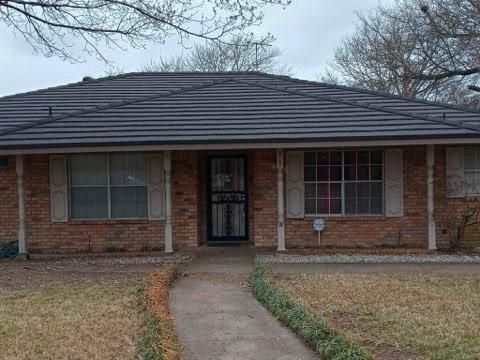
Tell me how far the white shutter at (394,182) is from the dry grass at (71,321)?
6236mm

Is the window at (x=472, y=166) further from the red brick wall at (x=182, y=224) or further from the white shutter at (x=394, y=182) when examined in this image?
the white shutter at (x=394, y=182)

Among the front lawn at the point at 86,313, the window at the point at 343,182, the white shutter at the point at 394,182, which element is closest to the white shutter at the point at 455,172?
the white shutter at the point at 394,182

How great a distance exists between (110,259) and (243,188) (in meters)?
3.47

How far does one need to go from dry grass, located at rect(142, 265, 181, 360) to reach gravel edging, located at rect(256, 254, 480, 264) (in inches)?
111

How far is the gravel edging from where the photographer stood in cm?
1092

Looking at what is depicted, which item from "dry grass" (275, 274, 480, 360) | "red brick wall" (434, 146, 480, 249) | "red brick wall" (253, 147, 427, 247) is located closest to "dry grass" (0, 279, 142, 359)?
"dry grass" (275, 274, 480, 360)

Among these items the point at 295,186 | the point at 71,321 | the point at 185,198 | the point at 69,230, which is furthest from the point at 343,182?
the point at 71,321

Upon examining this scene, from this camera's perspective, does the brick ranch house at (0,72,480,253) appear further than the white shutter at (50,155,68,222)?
No

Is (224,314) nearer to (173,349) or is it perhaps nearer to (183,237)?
Answer: (173,349)

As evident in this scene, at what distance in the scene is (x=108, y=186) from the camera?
506 inches

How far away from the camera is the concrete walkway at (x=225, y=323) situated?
541cm

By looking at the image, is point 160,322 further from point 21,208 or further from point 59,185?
point 59,185

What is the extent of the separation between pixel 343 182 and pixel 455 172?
7.91 ft

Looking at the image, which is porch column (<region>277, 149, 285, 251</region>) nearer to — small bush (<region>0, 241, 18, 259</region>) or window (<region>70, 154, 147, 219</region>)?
window (<region>70, 154, 147, 219</region>)
